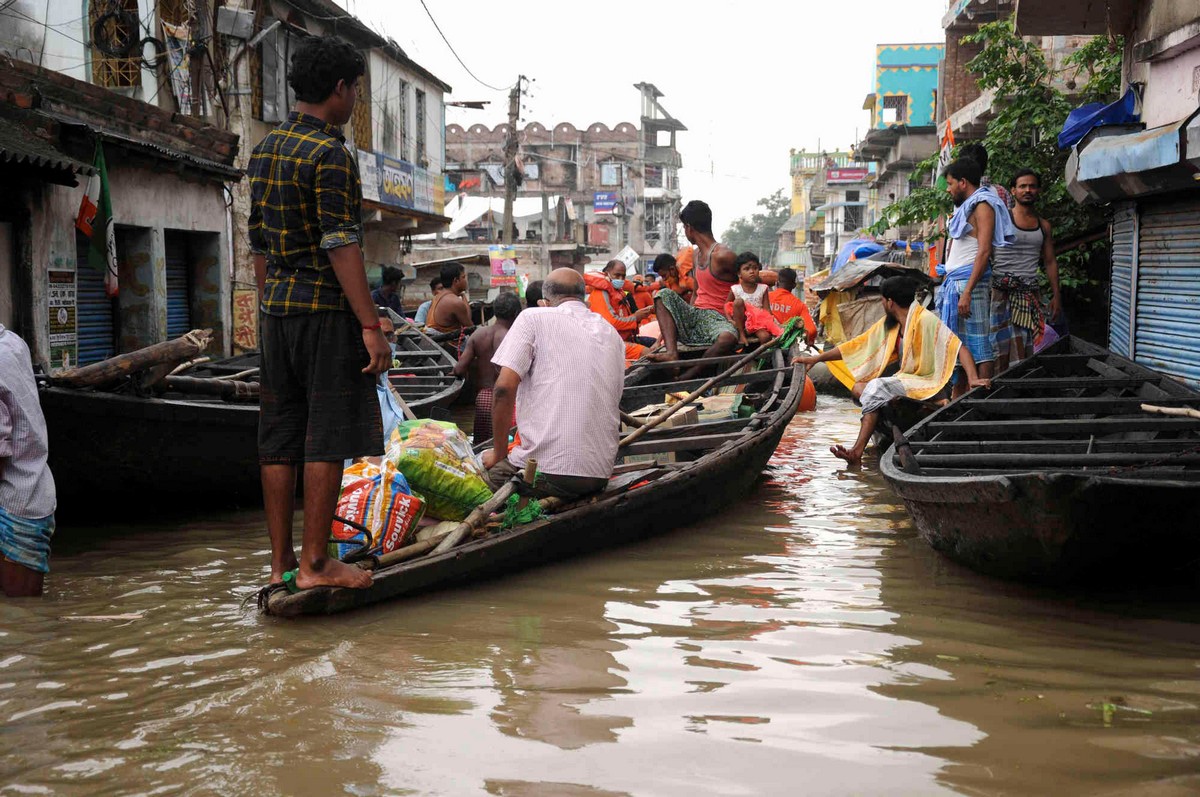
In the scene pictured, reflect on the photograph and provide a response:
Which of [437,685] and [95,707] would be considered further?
[437,685]

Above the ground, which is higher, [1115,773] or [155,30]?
[155,30]

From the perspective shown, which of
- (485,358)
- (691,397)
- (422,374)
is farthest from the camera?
(422,374)

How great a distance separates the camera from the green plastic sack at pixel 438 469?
15.2 feet

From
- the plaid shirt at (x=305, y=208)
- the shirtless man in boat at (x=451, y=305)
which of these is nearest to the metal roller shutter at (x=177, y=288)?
the shirtless man in boat at (x=451, y=305)

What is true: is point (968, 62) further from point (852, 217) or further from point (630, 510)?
point (852, 217)

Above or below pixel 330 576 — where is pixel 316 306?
above

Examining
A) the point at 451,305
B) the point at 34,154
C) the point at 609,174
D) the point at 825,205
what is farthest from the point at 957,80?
the point at 609,174

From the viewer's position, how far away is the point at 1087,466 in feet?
15.8

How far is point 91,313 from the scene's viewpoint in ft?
37.0

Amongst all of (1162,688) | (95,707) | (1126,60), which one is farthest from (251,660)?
(1126,60)

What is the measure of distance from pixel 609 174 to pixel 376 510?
49972mm

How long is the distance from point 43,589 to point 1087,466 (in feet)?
14.8

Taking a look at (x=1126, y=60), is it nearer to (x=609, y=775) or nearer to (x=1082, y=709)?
(x=1082, y=709)

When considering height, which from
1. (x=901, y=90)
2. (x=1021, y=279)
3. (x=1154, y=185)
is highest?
(x=901, y=90)
